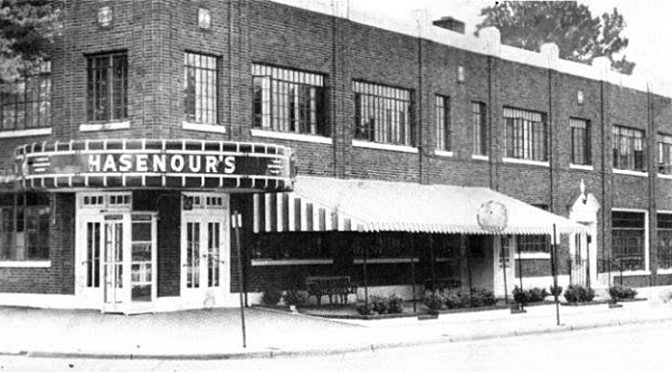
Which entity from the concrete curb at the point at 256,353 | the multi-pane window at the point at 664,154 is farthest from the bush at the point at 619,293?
the multi-pane window at the point at 664,154

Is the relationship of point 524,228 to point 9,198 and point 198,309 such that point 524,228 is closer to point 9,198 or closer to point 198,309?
point 198,309

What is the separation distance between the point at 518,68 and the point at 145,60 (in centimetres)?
1656

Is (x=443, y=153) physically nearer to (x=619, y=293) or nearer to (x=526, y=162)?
(x=526, y=162)

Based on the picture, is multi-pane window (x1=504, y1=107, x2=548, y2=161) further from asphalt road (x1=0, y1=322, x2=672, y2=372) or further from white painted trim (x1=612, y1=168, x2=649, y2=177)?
asphalt road (x1=0, y1=322, x2=672, y2=372)

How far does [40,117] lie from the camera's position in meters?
26.5

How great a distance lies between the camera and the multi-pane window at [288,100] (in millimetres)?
27531

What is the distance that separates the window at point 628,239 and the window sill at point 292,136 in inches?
664

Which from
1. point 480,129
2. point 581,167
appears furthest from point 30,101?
point 581,167

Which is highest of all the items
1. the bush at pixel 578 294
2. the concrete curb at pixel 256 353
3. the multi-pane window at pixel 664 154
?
the multi-pane window at pixel 664 154

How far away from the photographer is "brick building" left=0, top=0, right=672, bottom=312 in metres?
24.5

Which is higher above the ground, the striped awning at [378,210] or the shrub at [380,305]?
the striped awning at [378,210]

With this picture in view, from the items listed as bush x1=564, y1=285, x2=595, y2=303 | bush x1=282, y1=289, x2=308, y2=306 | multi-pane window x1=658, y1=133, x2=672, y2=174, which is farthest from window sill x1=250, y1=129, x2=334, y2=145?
multi-pane window x1=658, y1=133, x2=672, y2=174

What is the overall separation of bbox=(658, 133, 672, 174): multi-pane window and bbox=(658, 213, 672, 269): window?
6.49 ft

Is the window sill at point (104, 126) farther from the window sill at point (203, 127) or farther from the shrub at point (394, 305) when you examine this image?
the shrub at point (394, 305)
